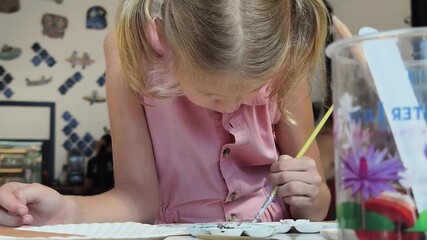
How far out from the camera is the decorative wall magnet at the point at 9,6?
281 centimetres

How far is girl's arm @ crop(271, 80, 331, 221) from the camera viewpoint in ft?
2.73

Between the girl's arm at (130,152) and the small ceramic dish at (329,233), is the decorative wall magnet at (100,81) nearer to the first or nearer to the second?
the girl's arm at (130,152)

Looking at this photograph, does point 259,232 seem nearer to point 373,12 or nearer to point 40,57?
point 373,12

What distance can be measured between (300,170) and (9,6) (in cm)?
232

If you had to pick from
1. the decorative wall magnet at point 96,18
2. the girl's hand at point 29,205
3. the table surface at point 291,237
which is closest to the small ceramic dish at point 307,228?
the table surface at point 291,237

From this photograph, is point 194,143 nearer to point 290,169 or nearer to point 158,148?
point 158,148

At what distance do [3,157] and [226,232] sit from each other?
233 cm

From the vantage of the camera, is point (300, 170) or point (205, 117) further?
point (205, 117)

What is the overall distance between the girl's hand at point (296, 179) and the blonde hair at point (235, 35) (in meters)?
0.11

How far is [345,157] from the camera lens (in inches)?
15.4

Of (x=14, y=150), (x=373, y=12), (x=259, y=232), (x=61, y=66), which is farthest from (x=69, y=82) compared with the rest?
(x=259, y=232)

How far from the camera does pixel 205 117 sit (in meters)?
0.95

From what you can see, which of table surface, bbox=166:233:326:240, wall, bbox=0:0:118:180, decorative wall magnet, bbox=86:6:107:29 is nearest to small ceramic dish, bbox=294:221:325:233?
table surface, bbox=166:233:326:240

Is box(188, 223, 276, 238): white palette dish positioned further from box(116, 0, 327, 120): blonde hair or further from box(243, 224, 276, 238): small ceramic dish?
box(116, 0, 327, 120): blonde hair
